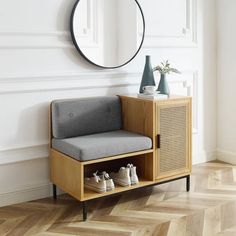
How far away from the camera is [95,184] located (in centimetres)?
315

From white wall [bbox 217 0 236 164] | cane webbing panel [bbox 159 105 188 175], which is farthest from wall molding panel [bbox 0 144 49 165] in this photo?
white wall [bbox 217 0 236 164]

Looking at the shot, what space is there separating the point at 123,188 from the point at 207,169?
123cm

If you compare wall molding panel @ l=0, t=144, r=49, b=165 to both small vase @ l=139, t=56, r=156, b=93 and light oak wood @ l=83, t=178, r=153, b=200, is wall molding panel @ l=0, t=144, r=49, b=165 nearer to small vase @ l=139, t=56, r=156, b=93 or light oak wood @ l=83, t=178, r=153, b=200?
light oak wood @ l=83, t=178, r=153, b=200

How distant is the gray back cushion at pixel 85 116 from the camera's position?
3.30 m

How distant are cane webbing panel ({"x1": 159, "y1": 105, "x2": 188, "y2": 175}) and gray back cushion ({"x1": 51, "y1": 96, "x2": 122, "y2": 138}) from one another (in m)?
0.39

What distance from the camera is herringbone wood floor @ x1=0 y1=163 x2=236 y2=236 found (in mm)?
2871

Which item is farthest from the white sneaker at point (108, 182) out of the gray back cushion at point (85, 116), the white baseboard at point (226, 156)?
the white baseboard at point (226, 156)

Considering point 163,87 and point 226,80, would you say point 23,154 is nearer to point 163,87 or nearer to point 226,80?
point 163,87

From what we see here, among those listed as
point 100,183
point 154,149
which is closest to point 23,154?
point 100,183

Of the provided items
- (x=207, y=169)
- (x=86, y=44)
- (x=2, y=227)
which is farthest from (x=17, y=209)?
(x=207, y=169)

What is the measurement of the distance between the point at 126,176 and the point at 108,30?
114cm

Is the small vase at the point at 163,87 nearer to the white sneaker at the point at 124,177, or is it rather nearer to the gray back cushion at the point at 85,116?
the gray back cushion at the point at 85,116

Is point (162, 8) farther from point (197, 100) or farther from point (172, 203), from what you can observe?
point (172, 203)

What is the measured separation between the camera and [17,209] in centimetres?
324
